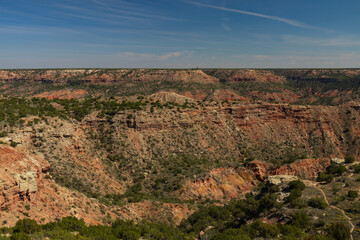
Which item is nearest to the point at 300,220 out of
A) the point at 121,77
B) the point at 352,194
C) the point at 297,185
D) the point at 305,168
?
the point at 352,194

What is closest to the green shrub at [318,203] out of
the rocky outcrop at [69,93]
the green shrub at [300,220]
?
the green shrub at [300,220]

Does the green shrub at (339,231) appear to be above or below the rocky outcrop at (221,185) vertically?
above

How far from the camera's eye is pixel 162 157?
163 ft

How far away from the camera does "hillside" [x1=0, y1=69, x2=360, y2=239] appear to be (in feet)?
86.3

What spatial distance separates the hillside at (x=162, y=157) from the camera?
26312 mm

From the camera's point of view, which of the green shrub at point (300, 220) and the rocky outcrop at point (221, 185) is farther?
the rocky outcrop at point (221, 185)

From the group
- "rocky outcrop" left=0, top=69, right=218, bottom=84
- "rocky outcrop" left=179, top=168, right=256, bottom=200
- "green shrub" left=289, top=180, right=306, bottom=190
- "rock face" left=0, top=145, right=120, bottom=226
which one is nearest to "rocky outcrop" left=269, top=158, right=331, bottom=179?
"rocky outcrop" left=179, top=168, right=256, bottom=200

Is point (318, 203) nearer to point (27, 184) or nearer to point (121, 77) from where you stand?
point (27, 184)

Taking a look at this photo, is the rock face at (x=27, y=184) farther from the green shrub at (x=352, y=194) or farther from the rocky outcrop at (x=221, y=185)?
the green shrub at (x=352, y=194)

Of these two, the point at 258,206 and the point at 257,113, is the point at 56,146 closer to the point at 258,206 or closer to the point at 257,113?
the point at 258,206

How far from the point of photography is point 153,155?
49.5 m

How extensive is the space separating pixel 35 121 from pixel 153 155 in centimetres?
2314

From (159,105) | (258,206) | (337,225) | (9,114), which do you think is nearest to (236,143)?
(159,105)

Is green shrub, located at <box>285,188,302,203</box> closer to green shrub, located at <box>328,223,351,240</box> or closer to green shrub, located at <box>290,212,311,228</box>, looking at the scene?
green shrub, located at <box>290,212,311,228</box>
